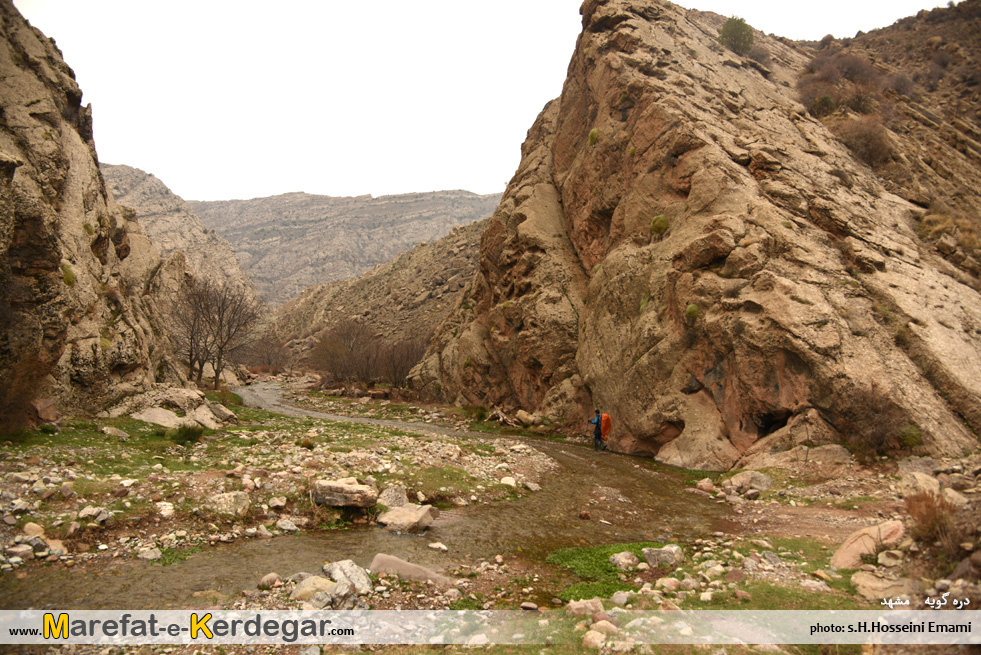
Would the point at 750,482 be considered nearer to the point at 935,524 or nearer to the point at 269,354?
the point at 935,524

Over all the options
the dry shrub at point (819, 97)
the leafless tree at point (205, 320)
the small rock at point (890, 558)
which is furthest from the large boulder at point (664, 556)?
the dry shrub at point (819, 97)

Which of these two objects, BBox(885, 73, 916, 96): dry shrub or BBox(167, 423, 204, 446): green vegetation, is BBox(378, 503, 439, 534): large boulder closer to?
BBox(167, 423, 204, 446): green vegetation

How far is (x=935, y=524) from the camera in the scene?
661cm

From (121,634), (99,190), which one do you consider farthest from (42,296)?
(121,634)

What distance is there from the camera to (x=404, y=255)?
89750 mm

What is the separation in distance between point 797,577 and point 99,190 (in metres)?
28.1

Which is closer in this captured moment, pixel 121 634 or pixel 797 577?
pixel 121 634

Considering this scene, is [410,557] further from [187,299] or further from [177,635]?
[187,299]

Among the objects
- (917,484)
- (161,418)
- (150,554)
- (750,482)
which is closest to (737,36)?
(750,482)

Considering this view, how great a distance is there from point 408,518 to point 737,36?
43.5 m

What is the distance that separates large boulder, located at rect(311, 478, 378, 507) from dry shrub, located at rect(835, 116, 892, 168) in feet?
105

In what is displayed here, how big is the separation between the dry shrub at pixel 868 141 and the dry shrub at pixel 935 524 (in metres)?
28.3

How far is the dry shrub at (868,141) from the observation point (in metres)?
27.8

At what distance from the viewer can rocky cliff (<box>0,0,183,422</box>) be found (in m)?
13.8
